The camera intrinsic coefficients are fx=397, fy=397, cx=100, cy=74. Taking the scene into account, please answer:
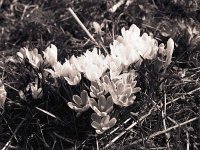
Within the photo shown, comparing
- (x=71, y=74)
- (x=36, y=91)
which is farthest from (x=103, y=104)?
(x=36, y=91)

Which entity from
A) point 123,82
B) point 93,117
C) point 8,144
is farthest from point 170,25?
point 8,144

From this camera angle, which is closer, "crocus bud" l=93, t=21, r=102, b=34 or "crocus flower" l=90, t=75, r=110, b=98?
"crocus flower" l=90, t=75, r=110, b=98

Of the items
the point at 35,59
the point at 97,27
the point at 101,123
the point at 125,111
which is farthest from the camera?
the point at 97,27

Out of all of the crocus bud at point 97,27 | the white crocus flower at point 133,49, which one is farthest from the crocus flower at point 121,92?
the crocus bud at point 97,27

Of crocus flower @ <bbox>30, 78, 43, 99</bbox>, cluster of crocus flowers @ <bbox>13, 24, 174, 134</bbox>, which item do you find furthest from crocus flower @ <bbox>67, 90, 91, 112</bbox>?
crocus flower @ <bbox>30, 78, 43, 99</bbox>

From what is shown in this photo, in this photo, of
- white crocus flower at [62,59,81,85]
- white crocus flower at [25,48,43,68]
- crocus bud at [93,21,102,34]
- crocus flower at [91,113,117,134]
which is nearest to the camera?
crocus flower at [91,113,117,134]

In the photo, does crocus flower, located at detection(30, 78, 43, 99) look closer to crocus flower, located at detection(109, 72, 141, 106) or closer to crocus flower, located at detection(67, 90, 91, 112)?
crocus flower, located at detection(67, 90, 91, 112)

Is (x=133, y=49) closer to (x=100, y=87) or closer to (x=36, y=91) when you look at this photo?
(x=100, y=87)
